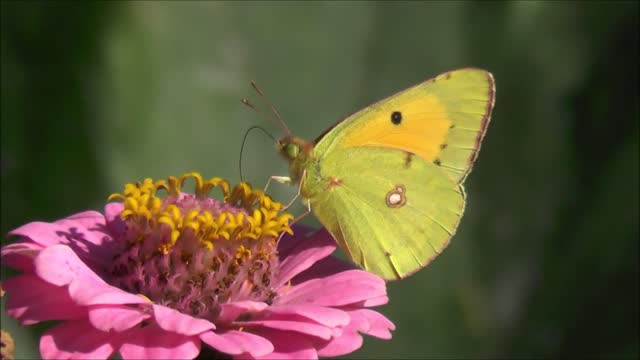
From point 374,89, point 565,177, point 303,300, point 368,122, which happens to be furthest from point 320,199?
point 565,177

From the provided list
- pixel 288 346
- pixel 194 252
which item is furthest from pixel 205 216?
pixel 288 346

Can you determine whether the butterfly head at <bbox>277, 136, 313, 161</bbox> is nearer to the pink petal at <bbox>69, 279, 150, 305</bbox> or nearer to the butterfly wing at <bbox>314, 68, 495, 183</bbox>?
the butterfly wing at <bbox>314, 68, 495, 183</bbox>

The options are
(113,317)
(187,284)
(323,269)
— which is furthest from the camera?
(323,269)

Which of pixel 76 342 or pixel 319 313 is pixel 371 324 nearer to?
pixel 319 313

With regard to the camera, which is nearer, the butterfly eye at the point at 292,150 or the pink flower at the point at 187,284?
the pink flower at the point at 187,284

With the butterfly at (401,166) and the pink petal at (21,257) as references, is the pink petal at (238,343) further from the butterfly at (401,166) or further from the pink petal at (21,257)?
the butterfly at (401,166)

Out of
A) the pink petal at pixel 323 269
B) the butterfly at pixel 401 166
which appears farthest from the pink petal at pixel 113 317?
the butterfly at pixel 401 166

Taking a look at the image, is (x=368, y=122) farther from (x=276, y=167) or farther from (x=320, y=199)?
(x=276, y=167)
